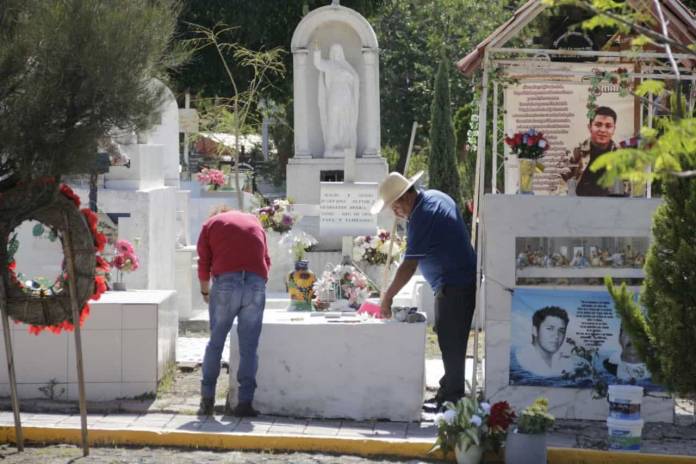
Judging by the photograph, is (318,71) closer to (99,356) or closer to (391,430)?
(99,356)

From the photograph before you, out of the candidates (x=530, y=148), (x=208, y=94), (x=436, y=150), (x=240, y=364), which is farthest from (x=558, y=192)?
(x=208, y=94)

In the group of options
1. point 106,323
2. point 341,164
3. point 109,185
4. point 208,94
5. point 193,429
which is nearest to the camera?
point 193,429

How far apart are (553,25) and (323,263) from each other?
14.4ft

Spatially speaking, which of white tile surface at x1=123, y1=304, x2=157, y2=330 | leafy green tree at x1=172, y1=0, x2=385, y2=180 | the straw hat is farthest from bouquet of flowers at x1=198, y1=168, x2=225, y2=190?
the straw hat

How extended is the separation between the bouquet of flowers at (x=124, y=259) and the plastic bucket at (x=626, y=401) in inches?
194

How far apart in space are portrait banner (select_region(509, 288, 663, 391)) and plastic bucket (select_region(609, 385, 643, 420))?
0.90m

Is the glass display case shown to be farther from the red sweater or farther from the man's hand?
the red sweater

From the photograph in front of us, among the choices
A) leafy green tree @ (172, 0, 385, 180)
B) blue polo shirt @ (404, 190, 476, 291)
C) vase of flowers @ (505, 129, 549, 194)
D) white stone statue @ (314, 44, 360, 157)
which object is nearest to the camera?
blue polo shirt @ (404, 190, 476, 291)

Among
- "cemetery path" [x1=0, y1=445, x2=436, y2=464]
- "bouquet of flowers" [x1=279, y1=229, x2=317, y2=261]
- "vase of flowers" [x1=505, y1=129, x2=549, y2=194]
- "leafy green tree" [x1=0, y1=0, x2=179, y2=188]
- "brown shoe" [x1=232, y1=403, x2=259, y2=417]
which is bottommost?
"cemetery path" [x1=0, y1=445, x2=436, y2=464]

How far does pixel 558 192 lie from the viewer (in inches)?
445

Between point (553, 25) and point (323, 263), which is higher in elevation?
point (553, 25)

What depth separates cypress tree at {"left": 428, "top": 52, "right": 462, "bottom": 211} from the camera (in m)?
22.4

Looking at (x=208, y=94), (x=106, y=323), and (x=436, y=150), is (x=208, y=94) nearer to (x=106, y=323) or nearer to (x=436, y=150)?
→ (x=436, y=150)

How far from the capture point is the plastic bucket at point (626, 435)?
8008 millimetres
